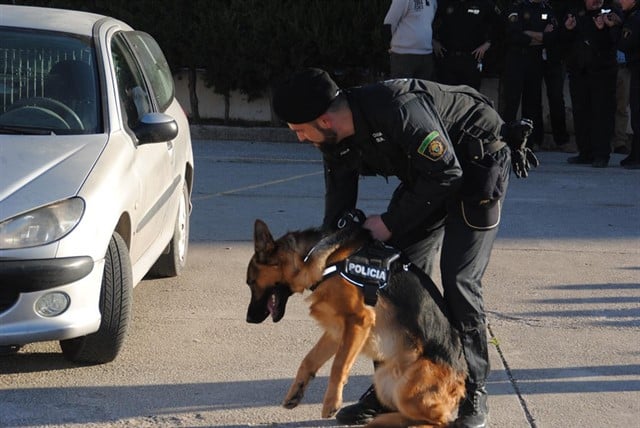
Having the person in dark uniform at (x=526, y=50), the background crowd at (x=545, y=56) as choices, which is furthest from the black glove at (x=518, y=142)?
the person in dark uniform at (x=526, y=50)

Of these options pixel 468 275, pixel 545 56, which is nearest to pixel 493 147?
pixel 468 275

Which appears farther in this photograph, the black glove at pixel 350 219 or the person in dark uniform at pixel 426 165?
the black glove at pixel 350 219

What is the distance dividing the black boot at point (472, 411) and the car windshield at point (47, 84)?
233cm

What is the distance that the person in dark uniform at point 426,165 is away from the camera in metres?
3.98

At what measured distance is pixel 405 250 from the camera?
4.53 metres

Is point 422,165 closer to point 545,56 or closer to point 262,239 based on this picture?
point 262,239

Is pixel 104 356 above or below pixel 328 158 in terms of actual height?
below

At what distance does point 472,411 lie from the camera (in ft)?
14.4

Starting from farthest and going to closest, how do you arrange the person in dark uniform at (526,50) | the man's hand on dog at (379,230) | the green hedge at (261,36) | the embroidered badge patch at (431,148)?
the green hedge at (261,36)
the person in dark uniform at (526,50)
the man's hand on dog at (379,230)
the embroidered badge patch at (431,148)

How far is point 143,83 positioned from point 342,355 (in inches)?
108

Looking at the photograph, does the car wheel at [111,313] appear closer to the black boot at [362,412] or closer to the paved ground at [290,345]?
the paved ground at [290,345]

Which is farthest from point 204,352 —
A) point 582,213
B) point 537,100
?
point 537,100

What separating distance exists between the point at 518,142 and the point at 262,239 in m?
1.20

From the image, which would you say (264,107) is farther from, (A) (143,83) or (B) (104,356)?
(B) (104,356)
